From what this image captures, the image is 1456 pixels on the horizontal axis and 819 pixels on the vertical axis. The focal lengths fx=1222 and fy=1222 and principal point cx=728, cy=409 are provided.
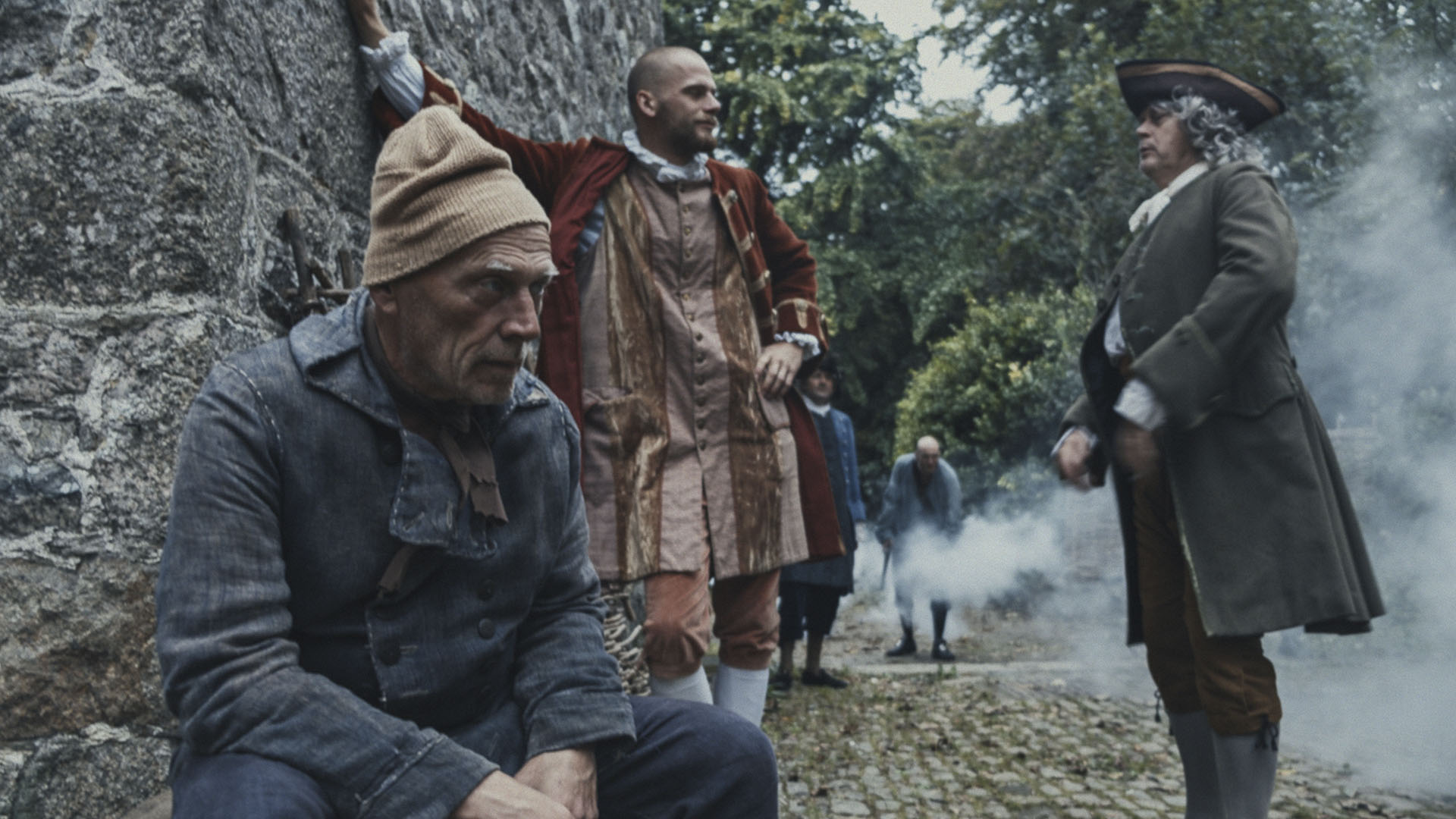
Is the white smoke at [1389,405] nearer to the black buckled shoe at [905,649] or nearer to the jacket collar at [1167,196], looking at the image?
the black buckled shoe at [905,649]

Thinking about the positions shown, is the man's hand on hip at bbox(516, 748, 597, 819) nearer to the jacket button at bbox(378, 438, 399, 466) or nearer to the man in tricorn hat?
the jacket button at bbox(378, 438, 399, 466)

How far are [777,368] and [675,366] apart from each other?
307mm

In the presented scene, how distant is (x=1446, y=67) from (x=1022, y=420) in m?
5.40

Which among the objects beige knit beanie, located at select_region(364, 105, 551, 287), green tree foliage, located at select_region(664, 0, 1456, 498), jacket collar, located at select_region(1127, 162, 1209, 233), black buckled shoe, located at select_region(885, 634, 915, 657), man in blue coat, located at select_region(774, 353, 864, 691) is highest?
green tree foliage, located at select_region(664, 0, 1456, 498)

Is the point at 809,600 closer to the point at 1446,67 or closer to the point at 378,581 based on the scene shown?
the point at 1446,67

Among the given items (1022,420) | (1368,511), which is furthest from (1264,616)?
(1022,420)

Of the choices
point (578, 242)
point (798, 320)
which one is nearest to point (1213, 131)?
point (798, 320)

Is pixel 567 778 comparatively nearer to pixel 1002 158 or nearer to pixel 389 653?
pixel 389 653

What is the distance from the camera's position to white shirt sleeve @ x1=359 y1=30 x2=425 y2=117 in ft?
10.3

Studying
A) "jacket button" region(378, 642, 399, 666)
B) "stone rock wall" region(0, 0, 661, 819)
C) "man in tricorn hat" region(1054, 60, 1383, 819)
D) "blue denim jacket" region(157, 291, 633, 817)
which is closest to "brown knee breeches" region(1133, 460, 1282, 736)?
"man in tricorn hat" region(1054, 60, 1383, 819)

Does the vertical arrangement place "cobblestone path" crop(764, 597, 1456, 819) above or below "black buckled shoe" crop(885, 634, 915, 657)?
below

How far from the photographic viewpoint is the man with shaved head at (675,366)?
326cm

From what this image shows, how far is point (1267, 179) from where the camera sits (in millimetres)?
3184

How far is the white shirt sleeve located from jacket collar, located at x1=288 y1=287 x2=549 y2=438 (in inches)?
51.4
